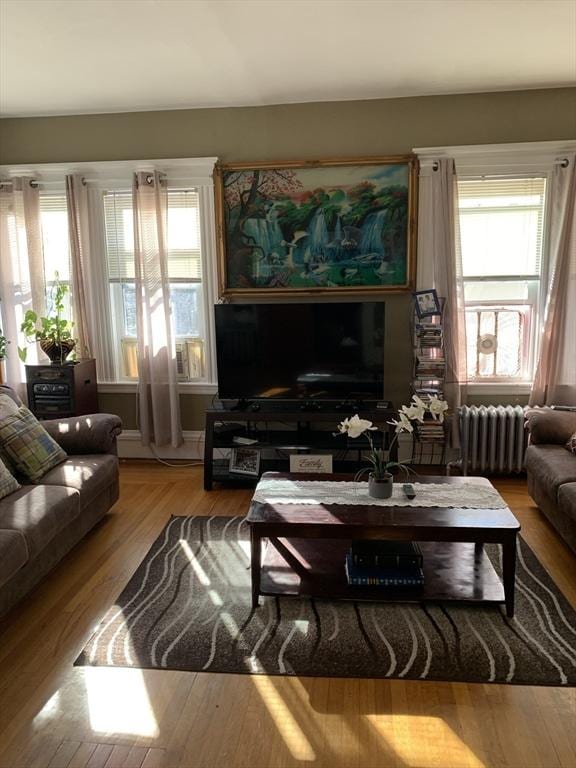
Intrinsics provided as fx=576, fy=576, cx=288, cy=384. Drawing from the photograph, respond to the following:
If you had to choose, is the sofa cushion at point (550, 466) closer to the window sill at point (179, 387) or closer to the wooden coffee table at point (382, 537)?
the wooden coffee table at point (382, 537)

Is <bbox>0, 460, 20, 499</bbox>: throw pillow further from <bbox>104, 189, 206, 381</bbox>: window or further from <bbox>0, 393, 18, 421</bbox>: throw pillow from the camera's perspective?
<bbox>104, 189, 206, 381</bbox>: window

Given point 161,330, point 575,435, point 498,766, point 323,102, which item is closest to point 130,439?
point 161,330

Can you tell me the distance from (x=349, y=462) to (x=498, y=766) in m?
2.56

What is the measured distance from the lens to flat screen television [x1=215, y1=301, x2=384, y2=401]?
4219mm

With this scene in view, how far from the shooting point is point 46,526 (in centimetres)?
278

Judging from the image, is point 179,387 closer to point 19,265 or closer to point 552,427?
point 19,265

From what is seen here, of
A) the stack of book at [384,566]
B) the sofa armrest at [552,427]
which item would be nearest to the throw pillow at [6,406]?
the stack of book at [384,566]

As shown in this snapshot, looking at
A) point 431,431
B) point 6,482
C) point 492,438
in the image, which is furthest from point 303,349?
point 6,482

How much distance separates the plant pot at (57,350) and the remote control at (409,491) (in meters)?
2.89

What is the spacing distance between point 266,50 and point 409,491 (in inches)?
103

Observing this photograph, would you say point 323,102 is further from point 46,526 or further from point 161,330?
point 46,526

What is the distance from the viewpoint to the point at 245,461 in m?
4.29

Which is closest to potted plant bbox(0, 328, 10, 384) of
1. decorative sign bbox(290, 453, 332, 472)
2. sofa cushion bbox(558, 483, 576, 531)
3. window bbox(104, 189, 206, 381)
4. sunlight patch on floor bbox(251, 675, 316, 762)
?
window bbox(104, 189, 206, 381)

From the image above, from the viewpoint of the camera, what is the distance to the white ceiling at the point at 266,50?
9.41ft
